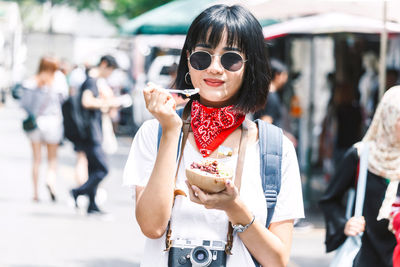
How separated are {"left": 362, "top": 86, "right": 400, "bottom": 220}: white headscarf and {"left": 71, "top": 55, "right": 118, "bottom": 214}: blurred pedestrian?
620 cm

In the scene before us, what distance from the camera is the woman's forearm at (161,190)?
2.55 meters

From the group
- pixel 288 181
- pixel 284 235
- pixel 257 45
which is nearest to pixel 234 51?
pixel 257 45

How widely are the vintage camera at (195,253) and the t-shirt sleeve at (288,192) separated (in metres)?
0.23

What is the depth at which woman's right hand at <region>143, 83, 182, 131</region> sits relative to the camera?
2.52 m

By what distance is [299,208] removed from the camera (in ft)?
9.00

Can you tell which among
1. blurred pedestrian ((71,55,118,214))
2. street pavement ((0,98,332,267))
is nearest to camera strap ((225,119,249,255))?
street pavement ((0,98,332,267))

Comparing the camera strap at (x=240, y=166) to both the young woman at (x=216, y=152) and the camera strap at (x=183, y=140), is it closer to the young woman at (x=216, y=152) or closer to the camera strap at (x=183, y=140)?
the young woman at (x=216, y=152)

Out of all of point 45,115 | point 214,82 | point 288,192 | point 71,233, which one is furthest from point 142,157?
point 45,115

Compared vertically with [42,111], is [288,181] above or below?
above

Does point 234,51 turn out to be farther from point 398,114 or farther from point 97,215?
point 97,215

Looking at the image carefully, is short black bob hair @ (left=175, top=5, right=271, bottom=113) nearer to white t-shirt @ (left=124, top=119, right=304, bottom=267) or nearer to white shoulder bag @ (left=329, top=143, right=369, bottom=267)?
white t-shirt @ (left=124, top=119, right=304, bottom=267)

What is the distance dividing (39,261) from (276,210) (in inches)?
214

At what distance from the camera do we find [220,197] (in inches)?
96.3

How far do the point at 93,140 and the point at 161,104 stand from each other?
764 centimetres
